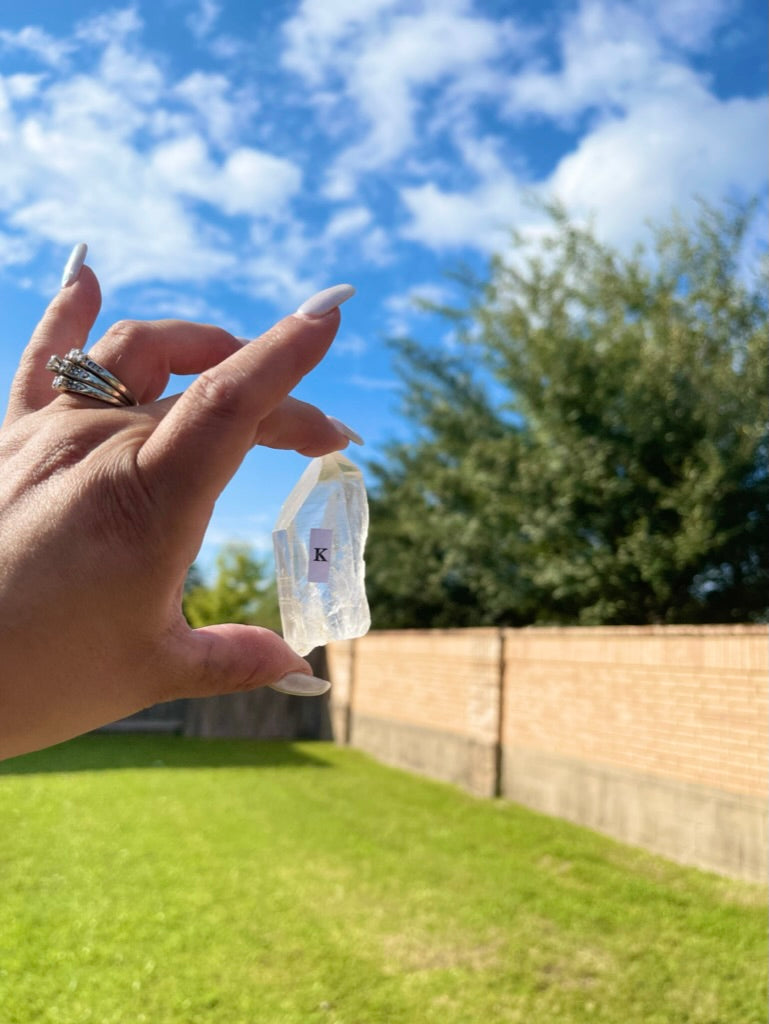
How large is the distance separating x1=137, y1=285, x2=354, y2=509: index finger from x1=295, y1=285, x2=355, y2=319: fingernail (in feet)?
0.25

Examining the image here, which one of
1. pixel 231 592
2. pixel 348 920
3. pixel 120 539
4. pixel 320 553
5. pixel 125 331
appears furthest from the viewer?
pixel 231 592

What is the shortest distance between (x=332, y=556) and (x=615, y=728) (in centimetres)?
792

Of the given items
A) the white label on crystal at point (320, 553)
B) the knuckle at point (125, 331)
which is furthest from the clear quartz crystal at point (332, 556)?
the knuckle at point (125, 331)

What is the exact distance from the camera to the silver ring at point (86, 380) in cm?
131

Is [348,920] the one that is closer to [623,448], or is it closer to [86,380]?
[86,380]

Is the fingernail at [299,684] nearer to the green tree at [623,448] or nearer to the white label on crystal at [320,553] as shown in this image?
the white label on crystal at [320,553]

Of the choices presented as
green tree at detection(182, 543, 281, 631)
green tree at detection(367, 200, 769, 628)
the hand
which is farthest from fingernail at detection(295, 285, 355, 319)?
green tree at detection(182, 543, 281, 631)

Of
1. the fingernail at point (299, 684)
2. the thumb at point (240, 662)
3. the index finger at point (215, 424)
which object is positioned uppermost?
the index finger at point (215, 424)

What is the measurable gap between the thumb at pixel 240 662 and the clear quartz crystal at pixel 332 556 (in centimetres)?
56

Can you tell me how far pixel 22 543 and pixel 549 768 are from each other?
988 cm

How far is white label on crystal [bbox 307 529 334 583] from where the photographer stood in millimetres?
1660

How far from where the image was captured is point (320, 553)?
5.50 feet

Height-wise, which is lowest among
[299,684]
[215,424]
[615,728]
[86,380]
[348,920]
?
[348,920]

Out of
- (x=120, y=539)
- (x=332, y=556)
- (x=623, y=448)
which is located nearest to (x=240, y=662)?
(x=120, y=539)
